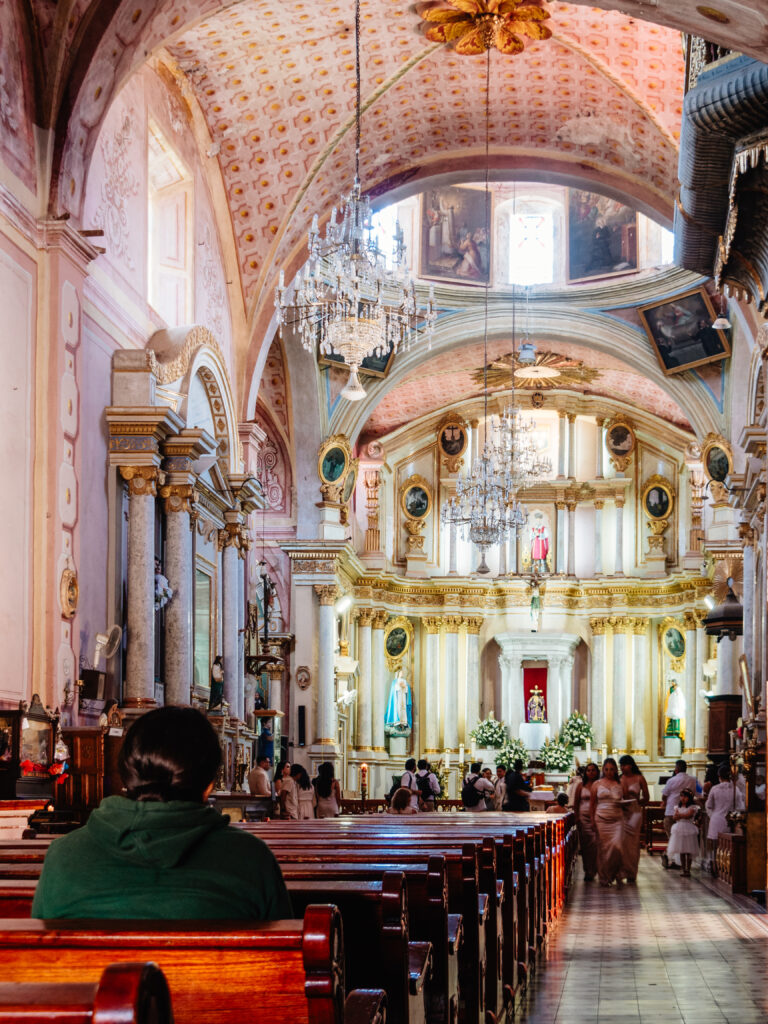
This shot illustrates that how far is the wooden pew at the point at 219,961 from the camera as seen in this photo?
5.82ft

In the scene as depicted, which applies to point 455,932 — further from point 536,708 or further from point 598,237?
point 536,708

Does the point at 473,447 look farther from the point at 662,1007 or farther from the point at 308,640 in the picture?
the point at 662,1007

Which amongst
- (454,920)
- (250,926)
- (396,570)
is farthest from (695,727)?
(250,926)

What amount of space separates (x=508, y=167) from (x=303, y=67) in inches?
143

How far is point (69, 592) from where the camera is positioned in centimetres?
985

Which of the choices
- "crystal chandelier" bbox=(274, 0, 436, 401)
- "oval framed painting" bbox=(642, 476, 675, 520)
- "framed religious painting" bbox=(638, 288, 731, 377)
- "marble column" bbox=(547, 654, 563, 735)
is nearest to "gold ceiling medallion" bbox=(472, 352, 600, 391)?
"oval framed painting" bbox=(642, 476, 675, 520)

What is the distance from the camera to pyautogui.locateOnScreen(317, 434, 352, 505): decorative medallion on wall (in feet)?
69.6

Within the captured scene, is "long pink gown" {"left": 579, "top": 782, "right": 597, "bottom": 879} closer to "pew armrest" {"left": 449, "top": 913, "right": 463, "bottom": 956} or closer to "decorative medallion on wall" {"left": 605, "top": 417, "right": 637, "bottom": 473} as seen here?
"pew armrest" {"left": 449, "top": 913, "right": 463, "bottom": 956}

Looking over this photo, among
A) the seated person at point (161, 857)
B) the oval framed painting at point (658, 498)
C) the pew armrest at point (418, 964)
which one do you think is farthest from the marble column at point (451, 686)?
the seated person at point (161, 857)

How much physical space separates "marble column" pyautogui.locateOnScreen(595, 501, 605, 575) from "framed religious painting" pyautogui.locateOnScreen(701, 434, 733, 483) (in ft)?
23.7

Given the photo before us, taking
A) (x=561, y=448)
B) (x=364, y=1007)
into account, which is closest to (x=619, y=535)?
(x=561, y=448)

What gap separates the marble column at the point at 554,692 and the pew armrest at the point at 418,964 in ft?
77.4

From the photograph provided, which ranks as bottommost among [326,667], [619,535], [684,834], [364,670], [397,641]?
[684,834]

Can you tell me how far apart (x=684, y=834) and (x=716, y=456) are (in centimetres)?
712
